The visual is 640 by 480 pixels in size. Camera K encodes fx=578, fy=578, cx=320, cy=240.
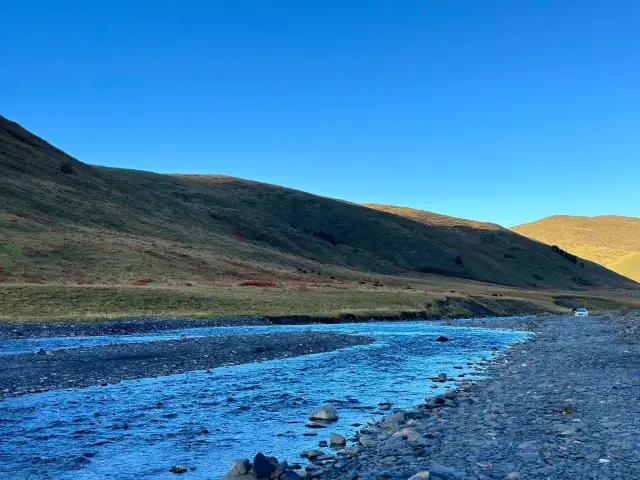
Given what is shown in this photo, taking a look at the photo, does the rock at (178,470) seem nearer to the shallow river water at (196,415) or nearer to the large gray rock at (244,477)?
the shallow river water at (196,415)

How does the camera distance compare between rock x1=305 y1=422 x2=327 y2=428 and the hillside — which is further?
the hillside

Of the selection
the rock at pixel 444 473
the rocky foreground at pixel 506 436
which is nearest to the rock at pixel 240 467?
the rocky foreground at pixel 506 436

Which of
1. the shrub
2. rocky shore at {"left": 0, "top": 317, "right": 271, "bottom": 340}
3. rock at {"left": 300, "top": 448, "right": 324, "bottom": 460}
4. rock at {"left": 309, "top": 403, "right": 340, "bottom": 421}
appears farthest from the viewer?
the shrub

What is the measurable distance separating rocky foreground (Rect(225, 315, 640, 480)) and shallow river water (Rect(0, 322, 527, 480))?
152 cm

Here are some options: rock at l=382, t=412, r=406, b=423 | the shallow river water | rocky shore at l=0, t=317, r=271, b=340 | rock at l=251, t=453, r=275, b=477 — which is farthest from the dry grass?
rock at l=251, t=453, r=275, b=477

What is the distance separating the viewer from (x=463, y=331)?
5434cm

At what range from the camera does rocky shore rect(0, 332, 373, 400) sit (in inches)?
898

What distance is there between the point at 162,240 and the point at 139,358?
261 ft

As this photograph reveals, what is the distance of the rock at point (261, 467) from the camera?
1104cm

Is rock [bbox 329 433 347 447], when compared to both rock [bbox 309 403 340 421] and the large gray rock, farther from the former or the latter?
the large gray rock

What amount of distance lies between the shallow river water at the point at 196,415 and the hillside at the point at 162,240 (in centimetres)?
4613

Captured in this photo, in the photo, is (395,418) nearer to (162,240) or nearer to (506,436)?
(506,436)

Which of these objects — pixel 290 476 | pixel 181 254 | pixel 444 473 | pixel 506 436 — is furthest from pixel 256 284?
pixel 444 473

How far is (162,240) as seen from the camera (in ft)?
349
